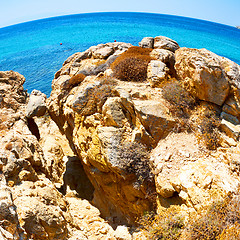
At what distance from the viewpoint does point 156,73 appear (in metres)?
11.5

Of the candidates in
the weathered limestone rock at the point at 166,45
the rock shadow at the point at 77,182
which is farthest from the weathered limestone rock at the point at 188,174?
the weathered limestone rock at the point at 166,45

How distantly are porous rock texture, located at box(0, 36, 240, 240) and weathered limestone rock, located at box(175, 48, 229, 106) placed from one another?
1.6 inches

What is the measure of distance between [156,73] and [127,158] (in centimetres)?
548

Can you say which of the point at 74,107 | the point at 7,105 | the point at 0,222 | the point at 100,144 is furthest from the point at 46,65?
the point at 0,222

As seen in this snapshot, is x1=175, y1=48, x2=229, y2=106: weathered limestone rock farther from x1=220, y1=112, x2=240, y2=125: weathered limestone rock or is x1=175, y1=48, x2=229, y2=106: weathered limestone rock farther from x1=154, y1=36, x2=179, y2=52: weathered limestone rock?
x1=154, y1=36, x2=179, y2=52: weathered limestone rock

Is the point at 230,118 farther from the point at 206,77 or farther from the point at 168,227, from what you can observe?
the point at 168,227

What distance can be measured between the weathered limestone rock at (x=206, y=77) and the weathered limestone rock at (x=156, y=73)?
1.56 meters

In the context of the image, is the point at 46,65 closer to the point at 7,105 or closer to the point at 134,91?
the point at 7,105

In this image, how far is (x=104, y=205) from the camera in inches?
435

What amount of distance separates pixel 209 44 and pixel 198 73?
48970mm

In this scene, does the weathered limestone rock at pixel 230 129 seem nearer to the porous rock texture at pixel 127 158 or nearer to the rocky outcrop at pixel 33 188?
the porous rock texture at pixel 127 158

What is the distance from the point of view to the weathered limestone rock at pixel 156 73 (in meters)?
11.1

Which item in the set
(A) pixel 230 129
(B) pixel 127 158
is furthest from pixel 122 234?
(A) pixel 230 129

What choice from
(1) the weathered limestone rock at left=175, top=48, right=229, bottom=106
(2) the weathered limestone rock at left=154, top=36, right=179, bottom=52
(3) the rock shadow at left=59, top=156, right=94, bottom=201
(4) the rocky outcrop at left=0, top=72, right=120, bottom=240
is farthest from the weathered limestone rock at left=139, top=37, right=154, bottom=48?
(3) the rock shadow at left=59, top=156, right=94, bottom=201
